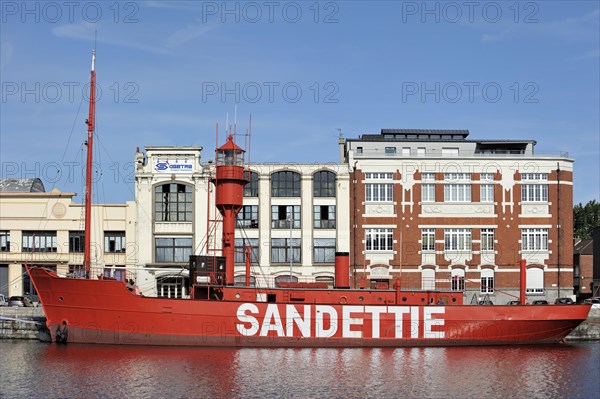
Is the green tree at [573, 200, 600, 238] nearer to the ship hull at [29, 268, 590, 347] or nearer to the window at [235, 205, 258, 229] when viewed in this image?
the window at [235, 205, 258, 229]

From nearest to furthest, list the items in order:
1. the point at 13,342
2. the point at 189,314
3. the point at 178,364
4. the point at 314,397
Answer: the point at 314,397
the point at 178,364
the point at 189,314
the point at 13,342

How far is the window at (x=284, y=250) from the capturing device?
68.5m

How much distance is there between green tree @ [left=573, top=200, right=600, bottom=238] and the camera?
363 ft

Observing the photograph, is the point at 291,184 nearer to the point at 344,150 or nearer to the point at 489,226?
the point at 344,150

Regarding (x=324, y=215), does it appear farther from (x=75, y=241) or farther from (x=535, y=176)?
(x=75, y=241)

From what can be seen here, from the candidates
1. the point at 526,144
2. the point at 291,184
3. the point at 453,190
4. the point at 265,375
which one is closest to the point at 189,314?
the point at 265,375

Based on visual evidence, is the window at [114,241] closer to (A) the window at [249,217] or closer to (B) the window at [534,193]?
(A) the window at [249,217]

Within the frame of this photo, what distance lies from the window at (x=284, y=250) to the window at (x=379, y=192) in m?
7.04

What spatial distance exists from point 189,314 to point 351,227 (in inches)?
918

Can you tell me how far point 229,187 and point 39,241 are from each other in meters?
24.7

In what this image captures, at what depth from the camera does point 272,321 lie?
4866 centimetres

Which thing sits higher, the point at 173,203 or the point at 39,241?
the point at 173,203

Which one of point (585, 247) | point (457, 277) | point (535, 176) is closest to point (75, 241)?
point (457, 277)

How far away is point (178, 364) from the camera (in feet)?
137
